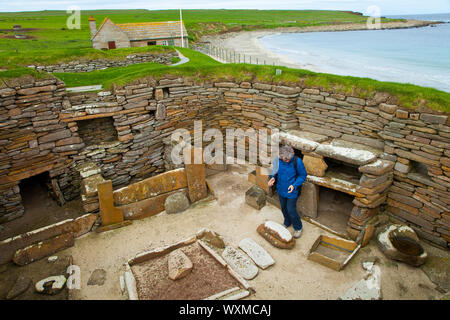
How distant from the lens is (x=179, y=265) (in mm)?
5359

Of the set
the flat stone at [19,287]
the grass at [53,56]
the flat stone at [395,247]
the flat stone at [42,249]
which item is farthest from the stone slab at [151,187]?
the grass at [53,56]

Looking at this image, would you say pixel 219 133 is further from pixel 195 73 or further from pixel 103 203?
pixel 103 203

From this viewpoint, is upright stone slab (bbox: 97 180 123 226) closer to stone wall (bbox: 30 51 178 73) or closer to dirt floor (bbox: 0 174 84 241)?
dirt floor (bbox: 0 174 84 241)

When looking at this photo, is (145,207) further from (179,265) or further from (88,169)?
(179,265)

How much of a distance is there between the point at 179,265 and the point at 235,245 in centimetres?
144

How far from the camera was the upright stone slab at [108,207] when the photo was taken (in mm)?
6703

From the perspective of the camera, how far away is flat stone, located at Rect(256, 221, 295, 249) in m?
6.11

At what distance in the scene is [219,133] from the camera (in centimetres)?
1068

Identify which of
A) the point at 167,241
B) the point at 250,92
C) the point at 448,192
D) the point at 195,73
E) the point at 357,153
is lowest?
the point at 167,241

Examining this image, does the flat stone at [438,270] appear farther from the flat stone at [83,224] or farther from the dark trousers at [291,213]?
the flat stone at [83,224]

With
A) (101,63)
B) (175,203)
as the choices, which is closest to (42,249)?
(175,203)

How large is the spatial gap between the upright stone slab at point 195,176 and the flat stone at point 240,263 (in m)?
2.15

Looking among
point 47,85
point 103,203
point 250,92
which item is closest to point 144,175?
point 103,203
